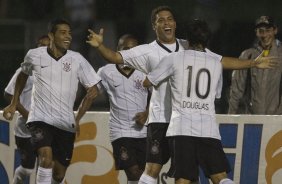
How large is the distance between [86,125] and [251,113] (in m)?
1.73

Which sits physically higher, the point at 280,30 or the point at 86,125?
the point at 280,30

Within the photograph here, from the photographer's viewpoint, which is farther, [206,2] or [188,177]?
[206,2]

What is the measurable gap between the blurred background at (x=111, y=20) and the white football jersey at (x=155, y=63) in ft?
9.57

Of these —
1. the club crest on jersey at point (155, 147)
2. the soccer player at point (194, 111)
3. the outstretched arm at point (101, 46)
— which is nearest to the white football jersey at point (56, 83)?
the outstretched arm at point (101, 46)

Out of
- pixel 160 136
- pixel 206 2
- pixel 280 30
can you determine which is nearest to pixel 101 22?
pixel 206 2

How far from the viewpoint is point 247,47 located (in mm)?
13172

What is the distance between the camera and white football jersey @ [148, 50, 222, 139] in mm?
9508

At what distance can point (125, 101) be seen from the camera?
11.6 metres

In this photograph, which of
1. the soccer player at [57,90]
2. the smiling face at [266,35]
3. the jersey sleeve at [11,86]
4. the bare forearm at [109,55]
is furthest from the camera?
the jersey sleeve at [11,86]

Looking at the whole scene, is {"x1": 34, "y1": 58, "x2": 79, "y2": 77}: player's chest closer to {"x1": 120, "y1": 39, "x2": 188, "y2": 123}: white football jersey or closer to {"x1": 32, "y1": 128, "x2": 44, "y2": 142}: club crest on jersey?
{"x1": 32, "y1": 128, "x2": 44, "y2": 142}: club crest on jersey

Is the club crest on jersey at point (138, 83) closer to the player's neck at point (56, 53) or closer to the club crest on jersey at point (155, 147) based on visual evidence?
the player's neck at point (56, 53)

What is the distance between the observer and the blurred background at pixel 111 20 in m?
13.3

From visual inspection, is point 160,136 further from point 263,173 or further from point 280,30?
point 280,30

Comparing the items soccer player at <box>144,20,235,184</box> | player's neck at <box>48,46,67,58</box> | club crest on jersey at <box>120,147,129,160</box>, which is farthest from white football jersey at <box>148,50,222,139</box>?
club crest on jersey at <box>120,147,129,160</box>
